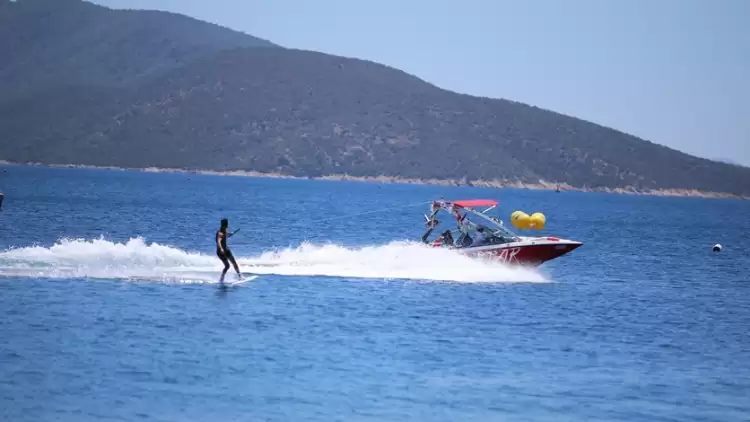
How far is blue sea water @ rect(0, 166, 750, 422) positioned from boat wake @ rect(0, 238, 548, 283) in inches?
2.3

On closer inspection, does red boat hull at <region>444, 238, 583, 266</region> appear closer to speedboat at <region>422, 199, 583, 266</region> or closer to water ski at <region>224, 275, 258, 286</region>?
speedboat at <region>422, 199, 583, 266</region>

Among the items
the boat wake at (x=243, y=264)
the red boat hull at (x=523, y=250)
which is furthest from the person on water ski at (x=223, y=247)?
the red boat hull at (x=523, y=250)

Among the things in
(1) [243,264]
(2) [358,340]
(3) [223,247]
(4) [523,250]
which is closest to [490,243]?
(4) [523,250]

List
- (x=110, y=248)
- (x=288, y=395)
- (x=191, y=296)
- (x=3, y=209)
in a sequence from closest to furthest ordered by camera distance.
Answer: (x=288, y=395), (x=191, y=296), (x=110, y=248), (x=3, y=209)

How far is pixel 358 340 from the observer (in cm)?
2389

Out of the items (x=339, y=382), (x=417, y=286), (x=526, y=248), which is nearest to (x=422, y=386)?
(x=339, y=382)

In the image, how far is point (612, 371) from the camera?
2197 cm

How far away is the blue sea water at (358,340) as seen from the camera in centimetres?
1839

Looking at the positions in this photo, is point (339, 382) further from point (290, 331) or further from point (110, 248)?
point (110, 248)

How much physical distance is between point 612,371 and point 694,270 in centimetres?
2857

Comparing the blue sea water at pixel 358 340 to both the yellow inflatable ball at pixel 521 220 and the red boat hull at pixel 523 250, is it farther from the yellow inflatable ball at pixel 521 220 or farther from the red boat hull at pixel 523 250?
the yellow inflatable ball at pixel 521 220

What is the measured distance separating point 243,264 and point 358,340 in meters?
10.7

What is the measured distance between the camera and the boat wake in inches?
1206

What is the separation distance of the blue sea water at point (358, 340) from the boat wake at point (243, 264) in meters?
0.06
